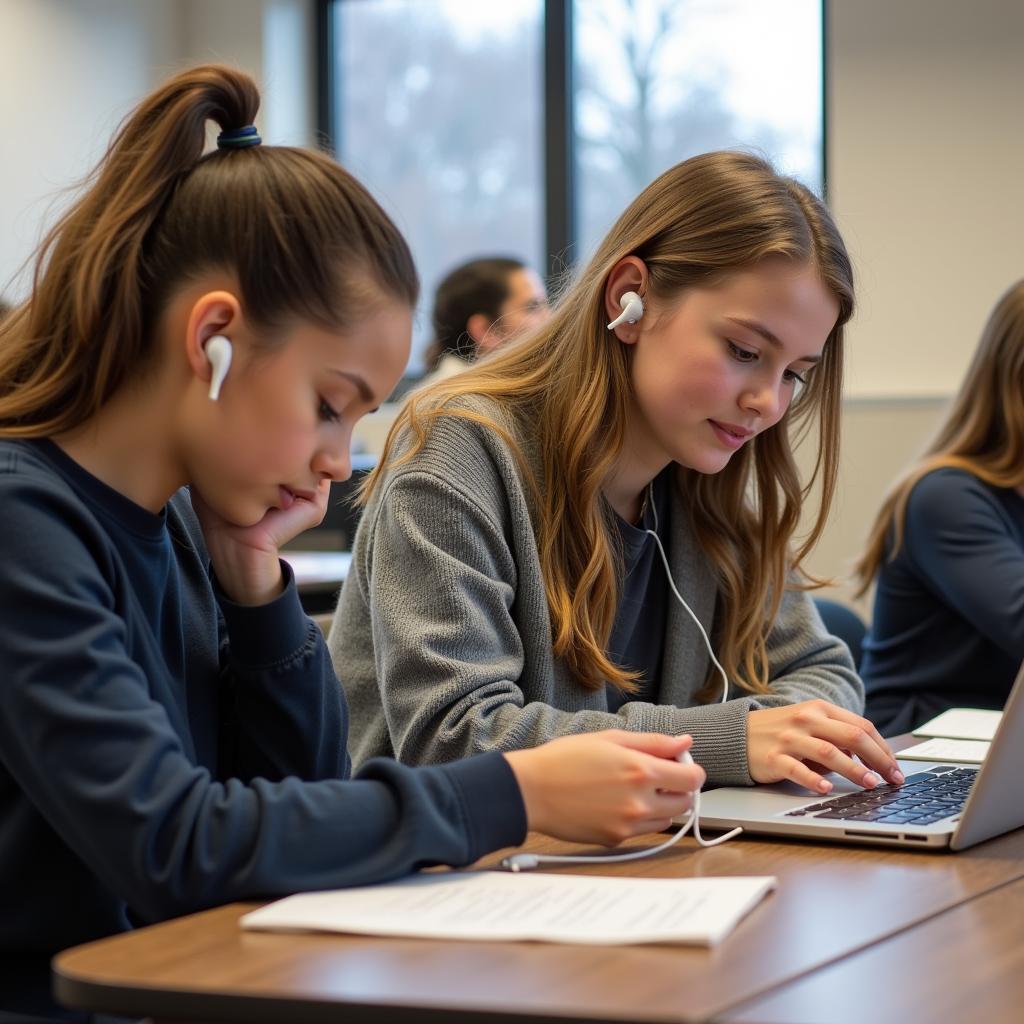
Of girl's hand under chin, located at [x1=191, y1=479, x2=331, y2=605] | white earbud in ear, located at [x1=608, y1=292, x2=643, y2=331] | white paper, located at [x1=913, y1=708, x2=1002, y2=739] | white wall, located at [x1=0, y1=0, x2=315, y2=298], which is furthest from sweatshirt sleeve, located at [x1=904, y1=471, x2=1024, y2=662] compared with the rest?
white wall, located at [x1=0, y1=0, x2=315, y2=298]

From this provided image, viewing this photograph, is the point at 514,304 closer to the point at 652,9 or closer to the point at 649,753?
the point at 652,9

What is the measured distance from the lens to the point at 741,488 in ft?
5.79

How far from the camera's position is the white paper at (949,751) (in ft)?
4.87

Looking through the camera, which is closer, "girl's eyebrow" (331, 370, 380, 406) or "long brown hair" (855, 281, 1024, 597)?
"girl's eyebrow" (331, 370, 380, 406)

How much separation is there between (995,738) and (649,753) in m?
0.25

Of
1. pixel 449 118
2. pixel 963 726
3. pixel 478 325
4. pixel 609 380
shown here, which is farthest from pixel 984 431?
pixel 449 118

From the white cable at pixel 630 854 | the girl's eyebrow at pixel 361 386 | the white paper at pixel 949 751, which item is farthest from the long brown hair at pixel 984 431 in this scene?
the girl's eyebrow at pixel 361 386

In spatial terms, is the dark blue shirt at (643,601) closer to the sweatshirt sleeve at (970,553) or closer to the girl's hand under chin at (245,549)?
the girl's hand under chin at (245,549)

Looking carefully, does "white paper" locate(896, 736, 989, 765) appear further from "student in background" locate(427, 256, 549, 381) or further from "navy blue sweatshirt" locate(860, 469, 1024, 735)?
"student in background" locate(427, 256, 549, 381)

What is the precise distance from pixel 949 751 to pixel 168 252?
0.94 metres

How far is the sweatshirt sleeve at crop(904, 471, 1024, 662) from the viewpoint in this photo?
89.6 inches

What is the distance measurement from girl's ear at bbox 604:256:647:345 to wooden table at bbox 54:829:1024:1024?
783mm

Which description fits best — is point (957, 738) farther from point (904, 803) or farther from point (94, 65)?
point (94, 65)

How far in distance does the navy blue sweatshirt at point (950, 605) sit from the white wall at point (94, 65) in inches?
111
